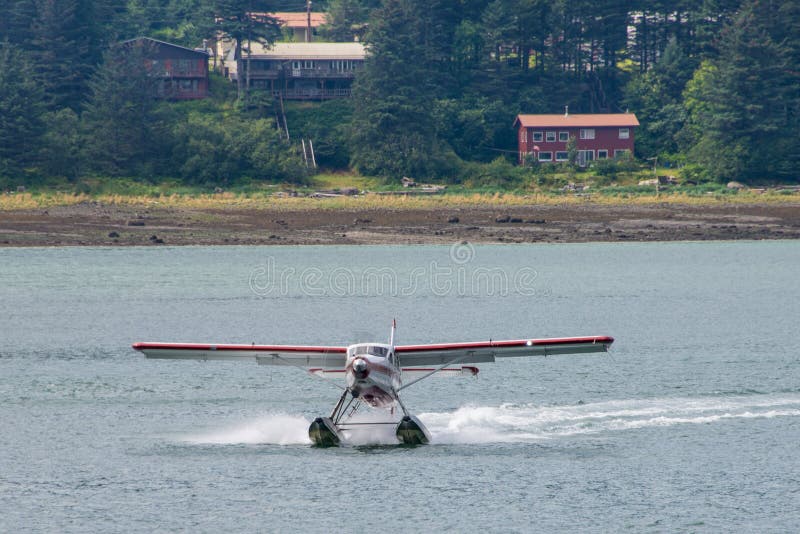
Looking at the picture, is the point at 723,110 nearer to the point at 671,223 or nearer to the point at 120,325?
the point at 671,223

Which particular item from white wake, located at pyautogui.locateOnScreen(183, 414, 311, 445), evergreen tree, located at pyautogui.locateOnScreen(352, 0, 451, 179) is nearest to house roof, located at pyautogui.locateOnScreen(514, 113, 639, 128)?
evergreen tree, located at pyautogui.locateOnScreen(352, 0, 451, 179)

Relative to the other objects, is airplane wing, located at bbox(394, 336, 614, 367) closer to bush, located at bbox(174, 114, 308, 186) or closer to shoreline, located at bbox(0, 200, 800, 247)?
shoreline, located at bbox(0, 200, 800, 247)

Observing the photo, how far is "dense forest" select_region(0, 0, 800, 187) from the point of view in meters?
92.2

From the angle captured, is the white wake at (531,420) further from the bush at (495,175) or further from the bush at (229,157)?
the bush at (229,157)

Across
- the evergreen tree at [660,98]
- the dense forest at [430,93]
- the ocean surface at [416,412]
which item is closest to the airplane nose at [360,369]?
the ocean surface at [416,412]

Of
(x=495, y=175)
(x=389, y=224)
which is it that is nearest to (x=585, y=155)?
(x=495, y=175)

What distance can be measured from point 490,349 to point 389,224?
4770 centimetres

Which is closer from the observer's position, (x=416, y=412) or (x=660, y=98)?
(x=416, y=412)

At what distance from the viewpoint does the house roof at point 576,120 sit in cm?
10425

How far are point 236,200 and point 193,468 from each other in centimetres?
5668

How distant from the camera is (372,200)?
84.3 meters

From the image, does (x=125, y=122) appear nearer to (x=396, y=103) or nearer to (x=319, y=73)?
(x=396, y=103)

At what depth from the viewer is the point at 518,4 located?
366 feet

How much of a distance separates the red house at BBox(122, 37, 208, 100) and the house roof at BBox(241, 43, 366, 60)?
5.75m
